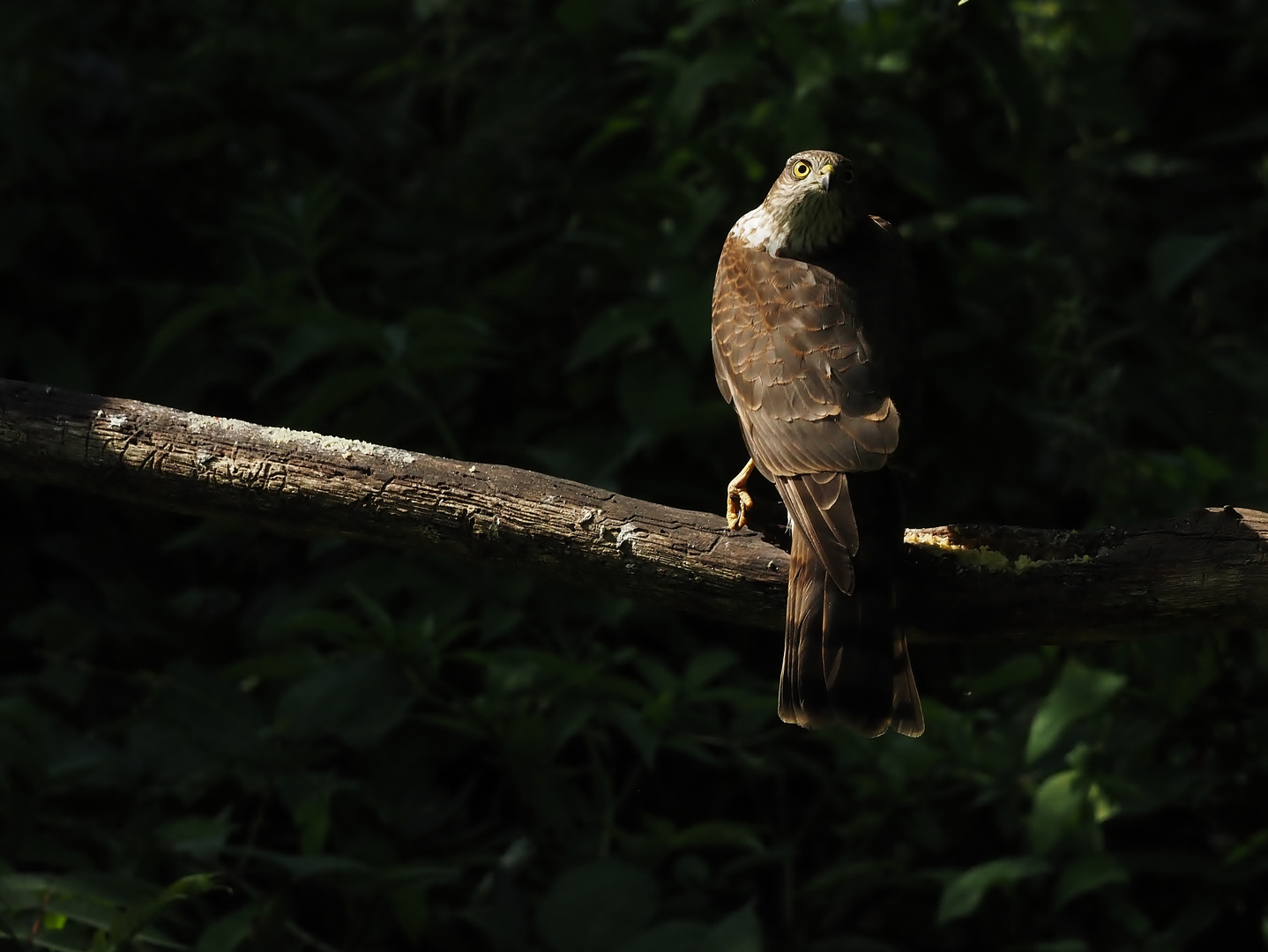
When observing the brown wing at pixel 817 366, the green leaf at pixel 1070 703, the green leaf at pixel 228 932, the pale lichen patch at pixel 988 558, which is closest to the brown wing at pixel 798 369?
the brown wing at pixel 817 366

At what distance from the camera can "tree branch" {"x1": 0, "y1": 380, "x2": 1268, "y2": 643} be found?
2.53 metres

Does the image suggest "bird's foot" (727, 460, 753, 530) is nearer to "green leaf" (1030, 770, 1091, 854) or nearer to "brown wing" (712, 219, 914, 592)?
"brown wing" (712, 219, 914, 592)

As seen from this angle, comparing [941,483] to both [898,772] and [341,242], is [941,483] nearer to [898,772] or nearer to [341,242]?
[898,772]

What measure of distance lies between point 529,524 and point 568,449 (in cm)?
146

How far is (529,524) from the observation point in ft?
8.59

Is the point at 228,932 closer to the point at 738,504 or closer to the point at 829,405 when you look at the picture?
the point at 738,504

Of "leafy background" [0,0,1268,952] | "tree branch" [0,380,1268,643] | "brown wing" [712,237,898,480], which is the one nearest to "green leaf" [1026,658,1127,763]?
"leafy background" [0,0,1268,952]

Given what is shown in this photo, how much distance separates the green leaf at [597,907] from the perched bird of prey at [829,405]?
826 mm

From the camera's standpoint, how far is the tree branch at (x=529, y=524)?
2.53 m

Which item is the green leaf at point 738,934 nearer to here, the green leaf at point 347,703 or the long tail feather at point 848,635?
the long tail feather at point 848,635

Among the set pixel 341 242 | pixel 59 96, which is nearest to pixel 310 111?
pixel 341 242

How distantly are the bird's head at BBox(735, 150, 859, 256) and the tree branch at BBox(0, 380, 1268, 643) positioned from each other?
2.90 feet

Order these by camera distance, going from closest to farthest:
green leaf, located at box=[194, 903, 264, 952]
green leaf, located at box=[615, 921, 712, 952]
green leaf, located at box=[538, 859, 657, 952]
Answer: green leaf, located at box=[194, 903, 264, 952] → green leaf, located at box=[615, 921, 712, 952] → green leaf, located at box=[538, 859, 657, 952]

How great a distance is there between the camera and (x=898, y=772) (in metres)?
3.58
